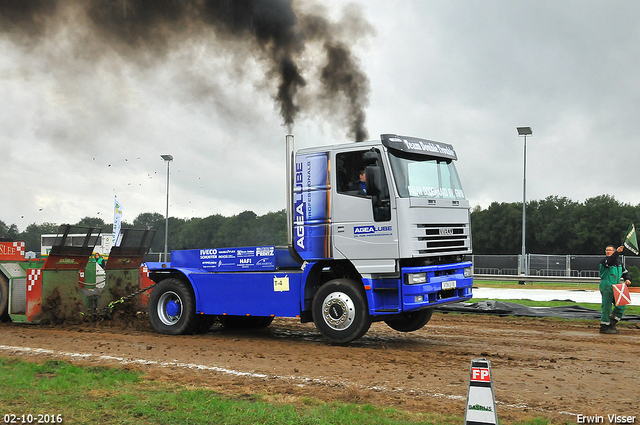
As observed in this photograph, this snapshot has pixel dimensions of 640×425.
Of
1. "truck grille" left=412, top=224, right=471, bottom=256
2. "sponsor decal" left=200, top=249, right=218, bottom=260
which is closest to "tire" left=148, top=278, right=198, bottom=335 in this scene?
A: "sponsor decal" left=200, top=249, right=218, bottom=260

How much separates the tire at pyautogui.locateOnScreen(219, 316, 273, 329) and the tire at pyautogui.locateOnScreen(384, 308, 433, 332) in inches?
120

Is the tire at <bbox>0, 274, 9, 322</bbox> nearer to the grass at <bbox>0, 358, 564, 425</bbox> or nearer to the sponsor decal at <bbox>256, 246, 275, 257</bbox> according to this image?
the sponsor decal at <bbox>256, 246, 275, 257</bbox>

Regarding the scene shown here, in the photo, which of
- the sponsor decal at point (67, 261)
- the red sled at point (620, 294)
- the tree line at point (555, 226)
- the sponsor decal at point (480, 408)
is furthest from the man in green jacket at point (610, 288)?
the tree line at point (555, 226)

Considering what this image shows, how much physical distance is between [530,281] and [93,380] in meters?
27.3

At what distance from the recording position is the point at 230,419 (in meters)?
5.41

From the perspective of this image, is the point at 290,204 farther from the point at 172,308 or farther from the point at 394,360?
the point at 172,308

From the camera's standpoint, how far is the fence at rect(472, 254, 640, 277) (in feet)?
101

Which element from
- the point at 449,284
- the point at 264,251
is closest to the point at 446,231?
the point at 449,284

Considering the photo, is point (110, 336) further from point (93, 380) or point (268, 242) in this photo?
point (93, 380)

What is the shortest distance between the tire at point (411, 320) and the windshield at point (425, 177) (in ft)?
7.73

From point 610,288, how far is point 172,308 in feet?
29.4

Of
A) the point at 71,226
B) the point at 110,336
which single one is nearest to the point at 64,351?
the point at 110,336

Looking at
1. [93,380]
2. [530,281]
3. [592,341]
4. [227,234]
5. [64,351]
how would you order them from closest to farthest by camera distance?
[93,380] → [64,351] → [592,341] → [227,234] → [530,281]

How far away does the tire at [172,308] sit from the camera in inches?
460
